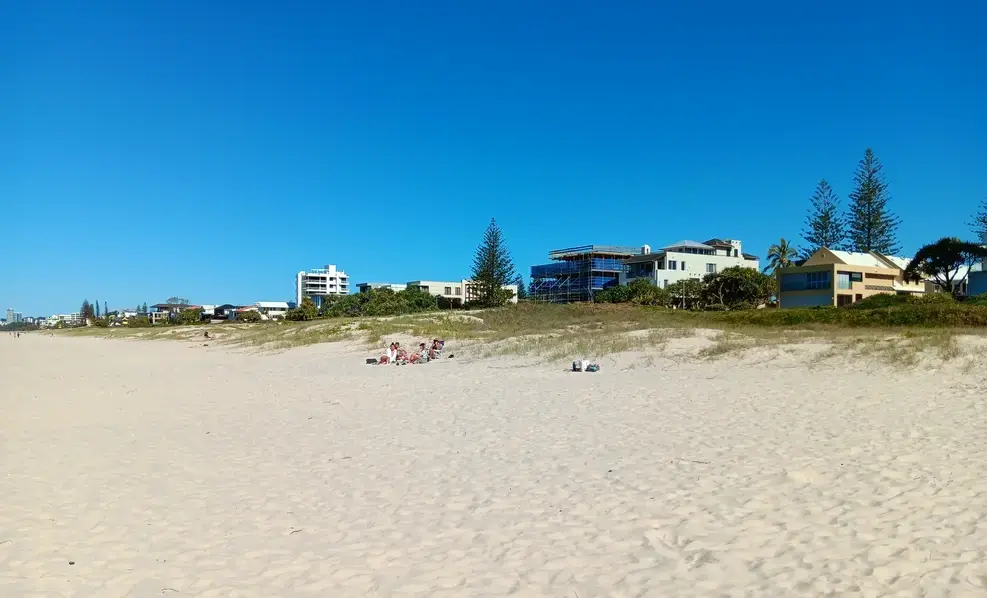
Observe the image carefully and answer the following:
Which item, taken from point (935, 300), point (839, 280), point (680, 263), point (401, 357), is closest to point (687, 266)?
point (680, 263)

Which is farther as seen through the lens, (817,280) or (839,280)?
(817,280)

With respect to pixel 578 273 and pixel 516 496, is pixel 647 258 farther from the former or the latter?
pixel 516 496

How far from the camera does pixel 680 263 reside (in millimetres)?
61469

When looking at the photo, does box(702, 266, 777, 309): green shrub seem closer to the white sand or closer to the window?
the window

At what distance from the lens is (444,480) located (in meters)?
5.73

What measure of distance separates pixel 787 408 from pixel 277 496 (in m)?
6.38

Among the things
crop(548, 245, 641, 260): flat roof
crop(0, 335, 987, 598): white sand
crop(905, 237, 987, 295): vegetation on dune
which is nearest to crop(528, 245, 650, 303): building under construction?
crop(548, 245, 641, 260): flat roof

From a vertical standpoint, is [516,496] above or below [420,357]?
below

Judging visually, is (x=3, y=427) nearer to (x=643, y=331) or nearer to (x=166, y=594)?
(x=166, y=594)

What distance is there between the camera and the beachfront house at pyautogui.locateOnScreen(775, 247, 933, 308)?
41.6 m

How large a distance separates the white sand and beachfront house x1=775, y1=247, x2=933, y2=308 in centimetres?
3440

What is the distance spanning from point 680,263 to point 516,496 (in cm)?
5903

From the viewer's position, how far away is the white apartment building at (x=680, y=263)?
60.4 metres

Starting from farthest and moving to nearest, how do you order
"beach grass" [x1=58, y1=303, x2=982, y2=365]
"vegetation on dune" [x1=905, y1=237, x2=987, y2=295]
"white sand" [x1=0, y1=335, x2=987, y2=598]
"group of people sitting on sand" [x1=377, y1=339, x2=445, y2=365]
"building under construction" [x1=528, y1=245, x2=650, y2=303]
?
"building under construction" [x1=528, y1=245, x2=650, y2=303] < "vegetation on dune" [x1=905, y1=237, x2=987, y2=295] < "group of people sitting on sand" [x1=377, y1=339, x2=445, y2=365] < "beach grass" [x1=58, y1=303, x2=982, y2=365] < "white sand" [x1=0, y1=335, x2=987, y2=598]
